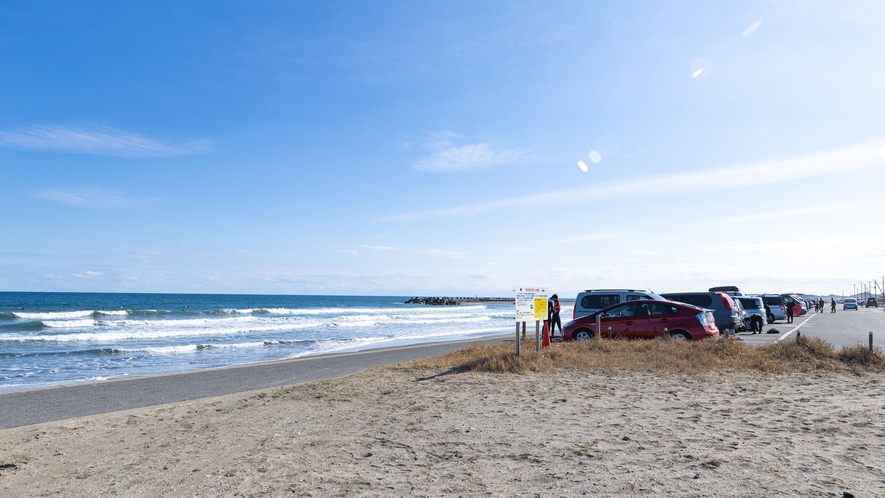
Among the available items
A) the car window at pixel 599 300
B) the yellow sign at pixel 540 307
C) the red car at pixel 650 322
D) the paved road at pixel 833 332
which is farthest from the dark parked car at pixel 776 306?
the yellow sign at pixel 540 307

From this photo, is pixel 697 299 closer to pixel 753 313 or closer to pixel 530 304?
pixel 753 313

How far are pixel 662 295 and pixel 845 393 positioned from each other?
1272 centimetres

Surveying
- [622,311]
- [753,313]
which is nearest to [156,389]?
[622,311]

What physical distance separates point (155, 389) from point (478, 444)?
8.81 m

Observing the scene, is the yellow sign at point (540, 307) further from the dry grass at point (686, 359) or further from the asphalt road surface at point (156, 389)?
the asphalt road surface at point (156, 389)

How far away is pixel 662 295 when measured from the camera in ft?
71.9

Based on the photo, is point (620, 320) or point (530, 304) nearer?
point (530, 304)

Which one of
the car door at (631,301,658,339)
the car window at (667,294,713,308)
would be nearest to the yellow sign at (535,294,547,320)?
the car door at (631,301,658,339)

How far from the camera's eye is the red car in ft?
54.5

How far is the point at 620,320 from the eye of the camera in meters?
17.5

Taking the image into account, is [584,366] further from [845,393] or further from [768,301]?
[768,301]

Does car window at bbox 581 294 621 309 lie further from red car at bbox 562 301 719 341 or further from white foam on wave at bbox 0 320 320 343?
white foam on wave at bbox 0 320 320 343

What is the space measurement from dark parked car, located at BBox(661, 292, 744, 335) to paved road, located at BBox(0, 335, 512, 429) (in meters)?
10.5

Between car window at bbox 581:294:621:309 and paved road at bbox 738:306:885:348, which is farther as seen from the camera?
car window at bbox 581:294:621:309
